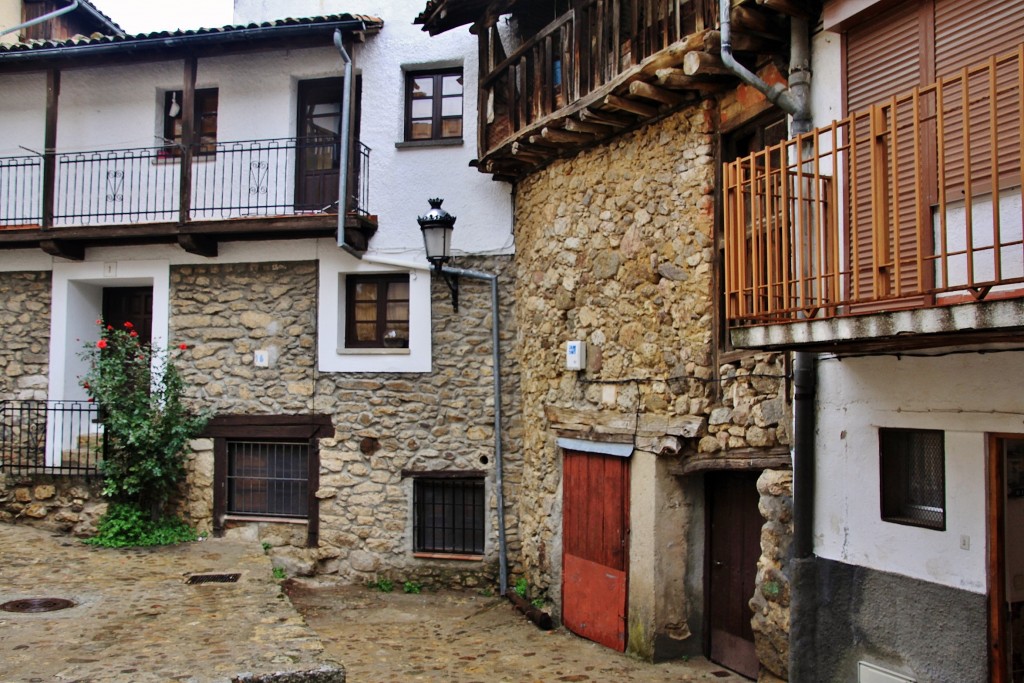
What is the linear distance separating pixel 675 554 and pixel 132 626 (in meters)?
4.47

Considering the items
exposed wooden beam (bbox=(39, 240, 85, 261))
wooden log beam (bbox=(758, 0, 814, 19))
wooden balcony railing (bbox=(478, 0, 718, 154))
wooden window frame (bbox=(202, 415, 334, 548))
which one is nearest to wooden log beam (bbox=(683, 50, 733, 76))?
wooden balcony railing (bbox=(478, 0, 718, 154))

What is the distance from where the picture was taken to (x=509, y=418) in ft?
33.1

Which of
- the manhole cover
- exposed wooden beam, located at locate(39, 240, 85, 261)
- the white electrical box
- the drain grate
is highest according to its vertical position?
exposed wooden beam, located at locate(39, 240, 85, 261)

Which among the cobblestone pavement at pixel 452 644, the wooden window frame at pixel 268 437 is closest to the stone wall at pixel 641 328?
the cobblestone pavement at pixel 452 644

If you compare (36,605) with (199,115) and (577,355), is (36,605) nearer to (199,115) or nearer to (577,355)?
(577,355)

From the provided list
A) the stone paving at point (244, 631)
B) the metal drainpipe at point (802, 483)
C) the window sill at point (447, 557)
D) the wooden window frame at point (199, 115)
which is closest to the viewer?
the metal drainpipe at point (802, 483)

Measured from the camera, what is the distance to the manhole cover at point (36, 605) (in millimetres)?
7430

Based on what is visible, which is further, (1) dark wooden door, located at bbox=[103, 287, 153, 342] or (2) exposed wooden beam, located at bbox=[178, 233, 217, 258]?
(1) dark wooden door, located at bbox=[103, 287, 153, 342]

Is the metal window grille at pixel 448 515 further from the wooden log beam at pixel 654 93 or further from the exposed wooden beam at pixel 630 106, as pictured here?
the wooden log beam at pixel 654 93

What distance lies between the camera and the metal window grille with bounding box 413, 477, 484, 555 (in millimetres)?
10234

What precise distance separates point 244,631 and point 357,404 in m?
3.91

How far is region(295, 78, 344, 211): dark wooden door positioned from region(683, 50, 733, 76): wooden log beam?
540 cm

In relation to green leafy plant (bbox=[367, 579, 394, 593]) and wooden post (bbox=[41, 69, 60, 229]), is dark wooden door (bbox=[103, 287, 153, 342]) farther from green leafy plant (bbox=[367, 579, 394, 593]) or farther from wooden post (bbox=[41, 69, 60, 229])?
green leafy plant (bbox=[367, 579, 394, 593])

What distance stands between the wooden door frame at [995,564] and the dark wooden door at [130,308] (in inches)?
405
